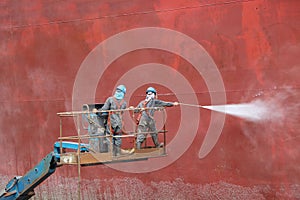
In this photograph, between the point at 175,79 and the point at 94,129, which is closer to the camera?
the point at 94,129

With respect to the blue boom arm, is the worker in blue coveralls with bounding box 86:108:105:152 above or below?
above

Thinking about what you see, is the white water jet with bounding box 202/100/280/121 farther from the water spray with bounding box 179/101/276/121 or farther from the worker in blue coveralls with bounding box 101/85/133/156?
the worker in blue coveralls with bounding box 101/85/133/156

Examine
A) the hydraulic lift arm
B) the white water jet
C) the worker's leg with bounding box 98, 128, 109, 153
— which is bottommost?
the hydraulic lift arm

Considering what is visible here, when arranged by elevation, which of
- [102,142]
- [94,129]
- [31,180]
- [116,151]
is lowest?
[31,180]

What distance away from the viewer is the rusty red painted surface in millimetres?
6262

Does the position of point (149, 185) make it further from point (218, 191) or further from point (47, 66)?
point (47, 66)

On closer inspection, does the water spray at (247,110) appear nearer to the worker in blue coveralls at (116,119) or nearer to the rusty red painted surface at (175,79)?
the rusty red painted surface at (175,79)

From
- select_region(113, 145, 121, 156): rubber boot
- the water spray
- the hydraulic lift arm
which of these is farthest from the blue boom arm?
the water spray

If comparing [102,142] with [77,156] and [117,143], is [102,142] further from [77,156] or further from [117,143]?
[77,156]

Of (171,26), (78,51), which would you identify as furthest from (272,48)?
(78,51)

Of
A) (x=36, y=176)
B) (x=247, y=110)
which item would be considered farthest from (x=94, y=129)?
(x=247, y=110)

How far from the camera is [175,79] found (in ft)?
22.8

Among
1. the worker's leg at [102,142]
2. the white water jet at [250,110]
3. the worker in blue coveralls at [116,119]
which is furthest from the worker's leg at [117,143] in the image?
the white water jet at [250,110]

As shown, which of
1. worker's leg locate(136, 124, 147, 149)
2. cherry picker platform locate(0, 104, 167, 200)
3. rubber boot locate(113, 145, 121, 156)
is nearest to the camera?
cherry picker platform locate(0, 104, 167, 200)
